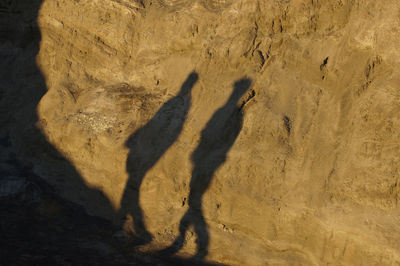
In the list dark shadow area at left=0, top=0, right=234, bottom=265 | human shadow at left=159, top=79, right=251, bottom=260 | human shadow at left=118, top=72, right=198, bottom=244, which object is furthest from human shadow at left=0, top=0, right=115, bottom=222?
human shadow at left=159, top=79, right=251, bottom=260

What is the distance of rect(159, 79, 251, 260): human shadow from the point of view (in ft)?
19.5

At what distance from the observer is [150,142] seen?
21.2 feet

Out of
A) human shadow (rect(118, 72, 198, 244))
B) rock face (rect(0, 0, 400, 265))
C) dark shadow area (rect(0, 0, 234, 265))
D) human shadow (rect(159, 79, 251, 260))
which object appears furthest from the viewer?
human shadow (rect(118, 72, 198, 244))

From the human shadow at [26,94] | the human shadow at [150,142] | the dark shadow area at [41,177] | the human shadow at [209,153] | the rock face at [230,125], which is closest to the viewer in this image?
the rock face at [230,125]

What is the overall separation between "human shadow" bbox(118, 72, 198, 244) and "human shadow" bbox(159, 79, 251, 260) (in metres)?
0.50

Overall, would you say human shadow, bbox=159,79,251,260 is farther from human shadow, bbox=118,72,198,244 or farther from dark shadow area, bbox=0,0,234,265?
human shadow, bbox=118,72,198,244

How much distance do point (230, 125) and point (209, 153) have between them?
507 millimetres

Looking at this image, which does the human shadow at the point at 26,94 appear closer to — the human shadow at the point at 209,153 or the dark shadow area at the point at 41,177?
the dark shadow area at the point at 41,177

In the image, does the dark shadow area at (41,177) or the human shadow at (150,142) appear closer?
the dark shadow area at (41,177)

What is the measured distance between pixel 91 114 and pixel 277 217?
3523 millimetres

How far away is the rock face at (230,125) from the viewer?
517cm

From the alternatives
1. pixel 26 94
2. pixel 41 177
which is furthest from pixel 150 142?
pixel 26 94

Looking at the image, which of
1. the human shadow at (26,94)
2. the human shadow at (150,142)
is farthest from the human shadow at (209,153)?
the human shadow at (26,94)

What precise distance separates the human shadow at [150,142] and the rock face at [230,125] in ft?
0.06
